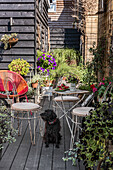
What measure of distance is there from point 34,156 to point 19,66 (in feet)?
10.3

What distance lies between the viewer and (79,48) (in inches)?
510

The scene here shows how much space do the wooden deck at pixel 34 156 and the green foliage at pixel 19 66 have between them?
220 cm

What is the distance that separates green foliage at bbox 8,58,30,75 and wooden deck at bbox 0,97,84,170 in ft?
7.21

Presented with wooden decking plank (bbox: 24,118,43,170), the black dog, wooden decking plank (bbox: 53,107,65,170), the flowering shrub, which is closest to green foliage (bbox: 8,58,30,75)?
the flowering shrub

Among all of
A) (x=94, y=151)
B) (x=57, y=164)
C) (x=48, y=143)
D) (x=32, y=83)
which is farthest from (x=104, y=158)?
(x=32, y=83)

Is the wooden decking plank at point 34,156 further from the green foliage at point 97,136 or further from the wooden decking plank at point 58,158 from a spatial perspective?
the green foliage at point 97,136

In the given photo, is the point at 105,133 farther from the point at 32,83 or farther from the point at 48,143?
the point at 32,83

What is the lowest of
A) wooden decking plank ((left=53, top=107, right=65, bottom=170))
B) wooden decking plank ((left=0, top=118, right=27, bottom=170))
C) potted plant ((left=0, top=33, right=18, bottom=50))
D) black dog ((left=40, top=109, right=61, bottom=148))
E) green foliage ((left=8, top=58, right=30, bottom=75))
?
wooden decking plank ((left=53, top=107, right=65, bottom=170))

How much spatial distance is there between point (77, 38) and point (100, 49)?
684cm

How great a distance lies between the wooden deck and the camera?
3174 mm

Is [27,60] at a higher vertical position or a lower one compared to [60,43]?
lower

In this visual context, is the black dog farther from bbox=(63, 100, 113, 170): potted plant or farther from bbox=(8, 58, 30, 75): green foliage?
bbox=(8, 58, 30, 75): green foliage

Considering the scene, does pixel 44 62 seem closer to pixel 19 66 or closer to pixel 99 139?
pixel 19 66

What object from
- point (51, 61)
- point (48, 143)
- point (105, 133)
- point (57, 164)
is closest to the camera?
point (105, 133)
